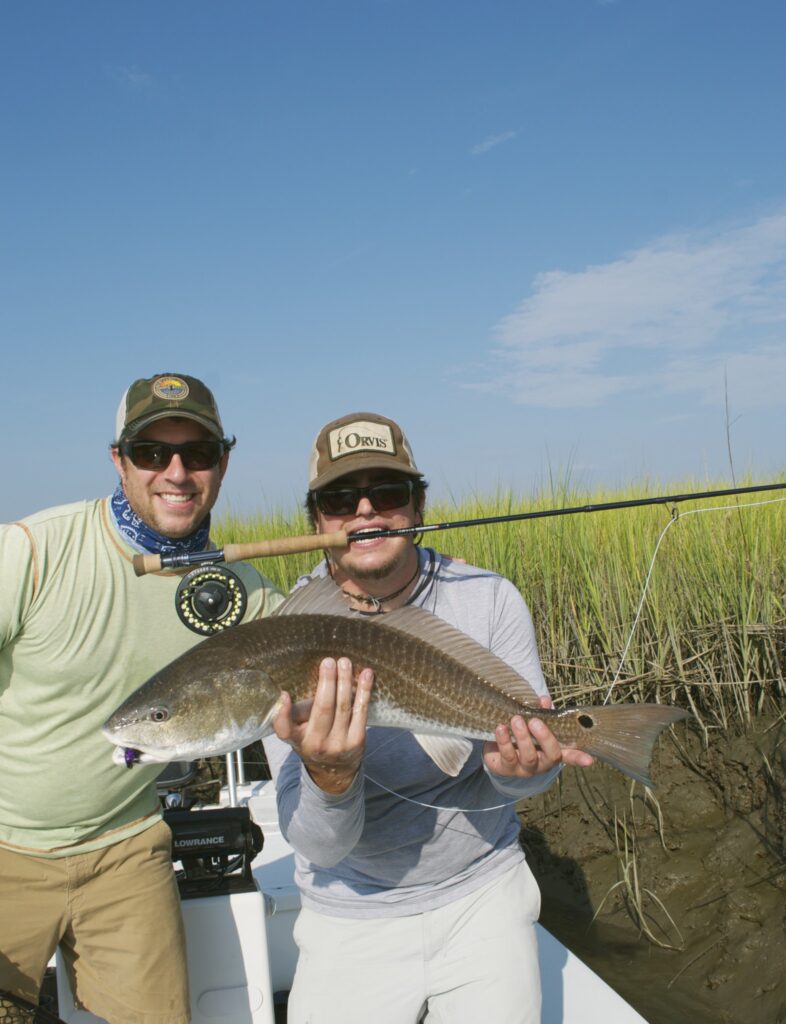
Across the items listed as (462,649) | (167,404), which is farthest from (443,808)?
(167,404)

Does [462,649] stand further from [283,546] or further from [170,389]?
[170,389]

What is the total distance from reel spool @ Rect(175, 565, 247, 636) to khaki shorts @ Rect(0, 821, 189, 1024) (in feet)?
3.00

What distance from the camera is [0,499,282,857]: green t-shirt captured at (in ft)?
9.91

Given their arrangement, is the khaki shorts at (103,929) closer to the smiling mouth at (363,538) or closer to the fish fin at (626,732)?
the smiling mouth at (363,538)

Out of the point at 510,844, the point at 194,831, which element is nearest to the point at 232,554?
the point at 194,831

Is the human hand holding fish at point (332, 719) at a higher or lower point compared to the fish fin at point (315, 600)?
lower

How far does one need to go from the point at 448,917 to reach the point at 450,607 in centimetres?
113

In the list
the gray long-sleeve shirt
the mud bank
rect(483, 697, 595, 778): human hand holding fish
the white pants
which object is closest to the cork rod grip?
the gray long-sleeve shirt

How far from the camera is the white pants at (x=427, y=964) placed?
9.25ft

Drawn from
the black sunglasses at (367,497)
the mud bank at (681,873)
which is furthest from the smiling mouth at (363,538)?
the mud bank at (681,873)

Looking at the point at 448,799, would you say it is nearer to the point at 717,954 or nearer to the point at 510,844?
the point at 510,844

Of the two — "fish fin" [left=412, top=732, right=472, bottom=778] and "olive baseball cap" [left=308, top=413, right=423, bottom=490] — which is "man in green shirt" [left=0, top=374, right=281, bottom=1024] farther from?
"fish fin" [left=412, top=732, right=472, bottom=778]

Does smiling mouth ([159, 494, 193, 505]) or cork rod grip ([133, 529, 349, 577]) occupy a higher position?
smiling mouth ([159, 494, 193, 505])

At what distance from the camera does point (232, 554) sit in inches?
122
